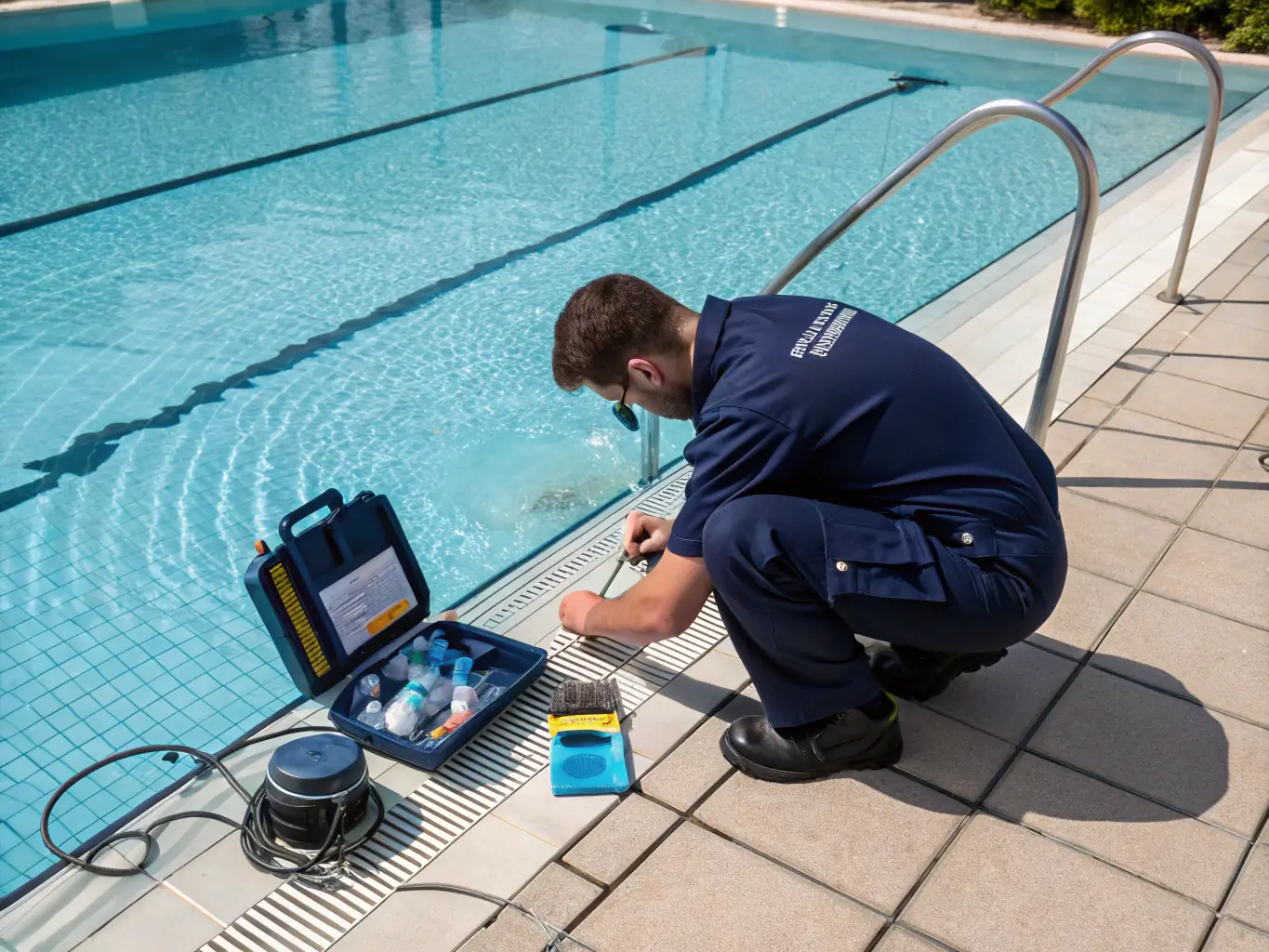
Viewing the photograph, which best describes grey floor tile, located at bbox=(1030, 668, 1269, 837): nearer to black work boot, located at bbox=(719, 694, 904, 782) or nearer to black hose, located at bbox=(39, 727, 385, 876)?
black work boot, located at bbox=(719, 694, 904, 782)

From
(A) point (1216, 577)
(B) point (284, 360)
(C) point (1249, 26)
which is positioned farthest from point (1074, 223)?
(C) point (1249, 26)

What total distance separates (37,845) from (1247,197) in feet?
22.2

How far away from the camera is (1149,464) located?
3430 millimetres

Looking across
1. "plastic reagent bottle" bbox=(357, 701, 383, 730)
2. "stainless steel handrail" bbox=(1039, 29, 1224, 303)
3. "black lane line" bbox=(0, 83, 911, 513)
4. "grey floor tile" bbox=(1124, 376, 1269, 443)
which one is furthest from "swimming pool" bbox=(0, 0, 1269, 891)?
"grey floor tile" bbox=(1124, 376, 1269, 443)

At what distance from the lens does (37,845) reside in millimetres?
2572

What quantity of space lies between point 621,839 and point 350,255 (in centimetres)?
525

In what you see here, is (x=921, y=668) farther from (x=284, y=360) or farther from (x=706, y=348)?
(x=284, y=360)

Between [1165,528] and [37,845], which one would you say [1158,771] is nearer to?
[1165,528]

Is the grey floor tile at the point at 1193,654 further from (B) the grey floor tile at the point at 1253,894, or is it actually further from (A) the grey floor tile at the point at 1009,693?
(B) the grey floor tile at the point at 1253,894

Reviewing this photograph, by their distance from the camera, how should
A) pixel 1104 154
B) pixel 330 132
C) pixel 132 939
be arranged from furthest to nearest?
pixel 330 132 < pixel 1104 154 < pixel 132 939

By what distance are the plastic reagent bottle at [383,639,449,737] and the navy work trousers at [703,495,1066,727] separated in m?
0.77

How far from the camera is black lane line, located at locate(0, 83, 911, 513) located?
438 cm

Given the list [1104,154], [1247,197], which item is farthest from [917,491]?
[1104,154]

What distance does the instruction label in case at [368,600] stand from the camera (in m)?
2.61
